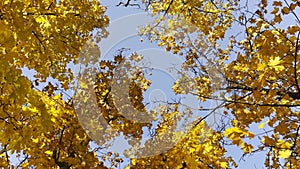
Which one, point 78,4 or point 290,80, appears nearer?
point 290,80

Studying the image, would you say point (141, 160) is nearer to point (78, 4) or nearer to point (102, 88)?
point (102, 88)

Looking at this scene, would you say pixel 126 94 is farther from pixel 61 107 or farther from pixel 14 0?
pixel 14 0

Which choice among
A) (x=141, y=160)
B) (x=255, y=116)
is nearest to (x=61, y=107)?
(x=141, y=160)

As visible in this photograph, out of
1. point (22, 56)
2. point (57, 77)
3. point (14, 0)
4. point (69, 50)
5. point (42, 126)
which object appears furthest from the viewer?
point (57, 77)

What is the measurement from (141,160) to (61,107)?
2.11 m

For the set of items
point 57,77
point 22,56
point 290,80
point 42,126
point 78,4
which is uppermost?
point 78,4

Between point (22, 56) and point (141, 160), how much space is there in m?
3.39

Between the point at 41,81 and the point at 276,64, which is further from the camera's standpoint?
the point at 41,81

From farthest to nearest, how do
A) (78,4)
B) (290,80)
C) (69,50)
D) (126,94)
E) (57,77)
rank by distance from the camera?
(126,94), (78,4), (57,77), (69,50), (290,80)

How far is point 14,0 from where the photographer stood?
3648 mm

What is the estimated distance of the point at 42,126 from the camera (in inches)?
123

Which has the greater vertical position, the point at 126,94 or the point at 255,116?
the point at 126,94

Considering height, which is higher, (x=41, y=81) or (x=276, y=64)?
(x=41, y=81)

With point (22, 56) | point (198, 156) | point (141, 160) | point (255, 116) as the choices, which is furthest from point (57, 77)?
point (255, 116)
